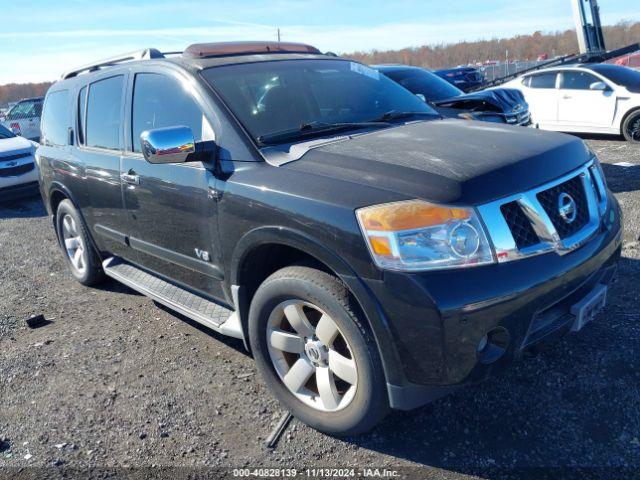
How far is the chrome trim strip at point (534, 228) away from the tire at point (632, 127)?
27.8 ft

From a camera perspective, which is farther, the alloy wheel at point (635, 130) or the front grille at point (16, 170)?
the alloy wheel at point (635, 130)

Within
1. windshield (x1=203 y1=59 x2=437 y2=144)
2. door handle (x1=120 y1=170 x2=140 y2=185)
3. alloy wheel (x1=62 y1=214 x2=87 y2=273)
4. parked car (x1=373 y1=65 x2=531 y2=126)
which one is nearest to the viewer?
windshield (x1=203 y1=59 x2=437 y2=144)

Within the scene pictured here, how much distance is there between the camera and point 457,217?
227 cm

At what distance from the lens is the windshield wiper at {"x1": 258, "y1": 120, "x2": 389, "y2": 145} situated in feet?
10.1

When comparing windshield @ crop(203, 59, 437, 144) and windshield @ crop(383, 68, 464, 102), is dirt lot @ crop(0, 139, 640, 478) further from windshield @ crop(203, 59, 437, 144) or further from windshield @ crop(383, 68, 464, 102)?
windshield @ crop(383, 68, 464, 102)

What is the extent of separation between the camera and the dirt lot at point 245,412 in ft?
8.56

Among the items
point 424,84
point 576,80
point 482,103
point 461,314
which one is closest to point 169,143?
point 461,314

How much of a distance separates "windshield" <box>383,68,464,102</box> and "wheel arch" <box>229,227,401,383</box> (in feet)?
19.8

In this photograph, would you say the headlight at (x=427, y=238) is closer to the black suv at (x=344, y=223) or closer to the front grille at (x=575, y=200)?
the black suv at (x=344, y=223)

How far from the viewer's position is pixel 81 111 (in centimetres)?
470

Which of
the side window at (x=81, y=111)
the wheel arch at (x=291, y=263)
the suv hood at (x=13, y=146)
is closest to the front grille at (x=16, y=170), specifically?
the suv hood at (x=13, y=146)

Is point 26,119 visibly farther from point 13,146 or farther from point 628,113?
point 628,113

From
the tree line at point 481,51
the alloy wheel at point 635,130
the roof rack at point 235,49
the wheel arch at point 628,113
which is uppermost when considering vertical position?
the tree line at point 481,51

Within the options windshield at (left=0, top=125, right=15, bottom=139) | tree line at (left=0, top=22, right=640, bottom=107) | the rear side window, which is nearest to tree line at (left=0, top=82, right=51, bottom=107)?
tree line at (left=0, top=22, right=640, bottom=107)
